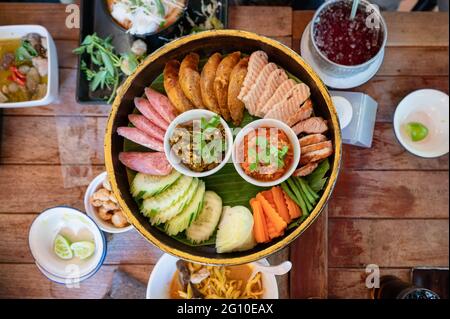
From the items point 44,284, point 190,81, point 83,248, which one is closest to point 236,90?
point 190,81

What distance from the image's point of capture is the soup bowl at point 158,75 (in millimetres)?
1429

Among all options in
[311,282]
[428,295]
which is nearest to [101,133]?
[311,282]

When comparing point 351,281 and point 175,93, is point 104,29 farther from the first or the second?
point 351,281

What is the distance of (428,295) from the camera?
5.19 feet

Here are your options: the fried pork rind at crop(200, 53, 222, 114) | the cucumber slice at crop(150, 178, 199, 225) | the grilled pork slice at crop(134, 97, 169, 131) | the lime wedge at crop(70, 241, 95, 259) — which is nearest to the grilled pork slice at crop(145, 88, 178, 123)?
the grilled pork slice at crop(134, 97, 169, 131)

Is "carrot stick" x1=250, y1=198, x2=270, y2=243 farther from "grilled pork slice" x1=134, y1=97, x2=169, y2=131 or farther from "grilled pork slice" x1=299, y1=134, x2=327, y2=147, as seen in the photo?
"grilled pork slice" x1=134, y1=97, x2=169, y2=131

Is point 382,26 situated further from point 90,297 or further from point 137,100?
point 90,297

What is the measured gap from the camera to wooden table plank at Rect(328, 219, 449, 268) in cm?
177

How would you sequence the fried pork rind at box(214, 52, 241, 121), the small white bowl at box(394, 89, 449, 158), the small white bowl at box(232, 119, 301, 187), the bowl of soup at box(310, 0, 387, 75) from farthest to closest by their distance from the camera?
the small white bowl at box(394, 89, 449, 158), the bowl of soup at box(310, 0, 387, 75), the fried pork rind at box(214, 52, 241, 121), the small white bowl at box(232, 119, 301, 187)

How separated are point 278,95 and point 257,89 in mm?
76

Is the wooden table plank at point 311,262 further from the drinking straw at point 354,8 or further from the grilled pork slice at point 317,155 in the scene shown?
the drinking straw at point 354,8

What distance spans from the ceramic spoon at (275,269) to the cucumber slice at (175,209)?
15.8 inches

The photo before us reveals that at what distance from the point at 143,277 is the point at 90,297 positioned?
22 centimetres

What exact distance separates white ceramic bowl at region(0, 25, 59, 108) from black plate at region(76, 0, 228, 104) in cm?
9
